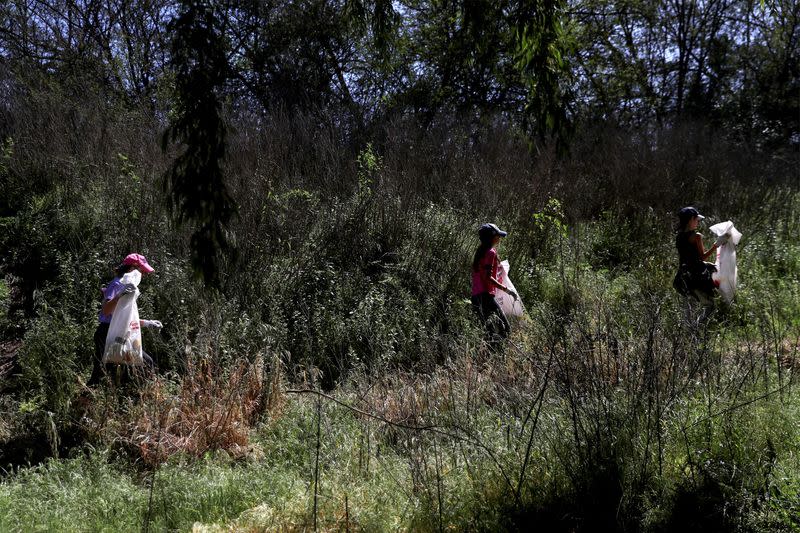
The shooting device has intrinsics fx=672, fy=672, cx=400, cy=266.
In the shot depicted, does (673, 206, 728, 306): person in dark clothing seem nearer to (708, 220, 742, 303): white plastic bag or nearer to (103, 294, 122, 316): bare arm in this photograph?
(708, 220, 742, 303): white plastic bag

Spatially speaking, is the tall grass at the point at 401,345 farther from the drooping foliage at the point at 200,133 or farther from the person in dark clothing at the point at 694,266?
the person in dark clothing at the point at 694,266

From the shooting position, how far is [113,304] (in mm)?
6258

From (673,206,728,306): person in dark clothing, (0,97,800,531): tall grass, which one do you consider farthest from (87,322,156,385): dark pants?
(673,206,728,306): person in dark clothing

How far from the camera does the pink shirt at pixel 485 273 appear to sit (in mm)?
7285

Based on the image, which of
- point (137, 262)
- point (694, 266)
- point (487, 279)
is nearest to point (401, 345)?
point (487, 279)

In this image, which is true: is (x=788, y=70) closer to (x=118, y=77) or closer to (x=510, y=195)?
(x=510, y=195)

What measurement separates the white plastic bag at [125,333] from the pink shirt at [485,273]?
11.3 feet

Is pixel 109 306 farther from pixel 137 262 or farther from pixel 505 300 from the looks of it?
pixel 505 300

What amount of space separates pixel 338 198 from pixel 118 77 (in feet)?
17.9

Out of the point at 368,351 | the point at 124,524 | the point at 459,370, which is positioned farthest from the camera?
the point at 368,351

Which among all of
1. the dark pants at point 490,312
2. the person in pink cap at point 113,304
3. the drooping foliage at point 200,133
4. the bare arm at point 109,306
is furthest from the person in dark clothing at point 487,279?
the drooping foliage at point 200,133

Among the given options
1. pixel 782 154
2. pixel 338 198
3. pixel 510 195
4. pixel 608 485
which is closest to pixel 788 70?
pixel 782 154

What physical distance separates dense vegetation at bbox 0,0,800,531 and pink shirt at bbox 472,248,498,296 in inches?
26.1

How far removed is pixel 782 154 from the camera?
1747 cm
